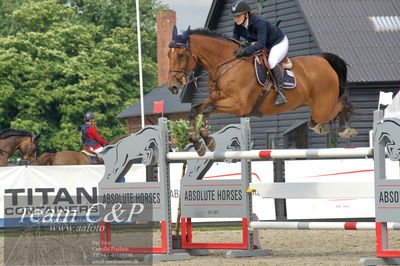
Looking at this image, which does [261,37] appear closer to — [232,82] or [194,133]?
[232,82]

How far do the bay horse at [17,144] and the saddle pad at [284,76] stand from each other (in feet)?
26.4

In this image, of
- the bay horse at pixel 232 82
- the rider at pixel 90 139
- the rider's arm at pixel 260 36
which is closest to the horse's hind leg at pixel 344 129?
the bay horse at pixel 232 82

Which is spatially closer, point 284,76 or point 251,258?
point 284,76

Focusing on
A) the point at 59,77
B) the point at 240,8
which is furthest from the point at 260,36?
the point at 59,77

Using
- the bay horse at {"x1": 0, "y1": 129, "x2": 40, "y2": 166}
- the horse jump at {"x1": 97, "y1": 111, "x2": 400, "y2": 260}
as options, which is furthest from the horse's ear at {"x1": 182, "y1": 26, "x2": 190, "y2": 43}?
the bay horse at {"x1": 0, "y1": 129, "x2": 40, "y2": 166}

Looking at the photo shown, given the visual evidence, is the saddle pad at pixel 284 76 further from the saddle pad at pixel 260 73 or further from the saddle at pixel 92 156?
the saddle at pixel 92 156

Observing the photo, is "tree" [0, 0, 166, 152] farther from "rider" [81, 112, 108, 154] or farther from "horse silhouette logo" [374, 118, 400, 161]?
"horse silhouette logo" [374, 118, 400, 161]

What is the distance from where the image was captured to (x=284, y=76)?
32.7 feet

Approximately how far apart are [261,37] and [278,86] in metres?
0.55

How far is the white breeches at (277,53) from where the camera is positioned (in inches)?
387

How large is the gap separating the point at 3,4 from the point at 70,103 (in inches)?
659

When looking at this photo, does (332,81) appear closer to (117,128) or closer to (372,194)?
(372,194)

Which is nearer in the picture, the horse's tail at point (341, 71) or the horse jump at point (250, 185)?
the horse jump at point (250, 185)

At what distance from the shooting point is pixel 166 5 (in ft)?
215
